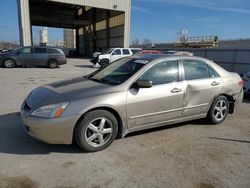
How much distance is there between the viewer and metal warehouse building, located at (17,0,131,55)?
25.8m

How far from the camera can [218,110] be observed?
4.99 m

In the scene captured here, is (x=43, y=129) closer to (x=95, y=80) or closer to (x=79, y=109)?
(x=79, y=109)

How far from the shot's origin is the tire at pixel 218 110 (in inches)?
193

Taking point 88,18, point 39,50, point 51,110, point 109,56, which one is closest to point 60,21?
point 88,18

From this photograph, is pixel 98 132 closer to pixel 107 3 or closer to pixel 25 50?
pixel 25 50

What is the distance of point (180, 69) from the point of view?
175 inches

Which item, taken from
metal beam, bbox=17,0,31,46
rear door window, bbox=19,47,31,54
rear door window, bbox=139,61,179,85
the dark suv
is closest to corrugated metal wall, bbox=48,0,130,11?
metal beam, bbox=17,0,31,46

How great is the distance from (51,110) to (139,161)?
4.91ft

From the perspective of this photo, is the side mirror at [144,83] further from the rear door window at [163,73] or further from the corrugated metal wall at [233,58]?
the corrugated metal wall at [233,58]

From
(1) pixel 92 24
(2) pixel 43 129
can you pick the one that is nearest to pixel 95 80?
(2) pixel 43 129

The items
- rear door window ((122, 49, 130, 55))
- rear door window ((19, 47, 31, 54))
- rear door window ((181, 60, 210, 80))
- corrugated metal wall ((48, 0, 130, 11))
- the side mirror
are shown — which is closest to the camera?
the side mirror

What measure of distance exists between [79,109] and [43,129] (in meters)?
0.59

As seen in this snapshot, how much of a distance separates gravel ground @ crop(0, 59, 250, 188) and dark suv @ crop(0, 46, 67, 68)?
13546 millimetres

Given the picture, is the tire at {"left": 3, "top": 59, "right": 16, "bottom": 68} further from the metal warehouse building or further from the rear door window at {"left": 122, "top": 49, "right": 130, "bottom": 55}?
the rear door window at {"left": 122, "top": 49, "right": 130, "bottom": 55}
